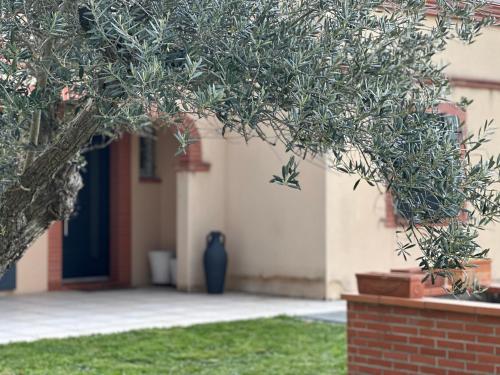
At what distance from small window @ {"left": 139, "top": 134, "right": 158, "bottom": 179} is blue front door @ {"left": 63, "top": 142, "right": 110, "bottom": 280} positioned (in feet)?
2.01

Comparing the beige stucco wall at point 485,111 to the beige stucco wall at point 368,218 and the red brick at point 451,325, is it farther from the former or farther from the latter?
the red brick at point 451,325

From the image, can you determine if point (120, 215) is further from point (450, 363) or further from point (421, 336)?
point (450, 363)

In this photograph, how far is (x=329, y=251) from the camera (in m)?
13.9

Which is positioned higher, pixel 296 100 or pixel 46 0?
pixel 46 0

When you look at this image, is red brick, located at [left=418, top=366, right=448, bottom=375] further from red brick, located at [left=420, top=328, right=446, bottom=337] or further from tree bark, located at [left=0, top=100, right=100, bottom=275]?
tree bark, located at [left=0, top=100, right=100, bottom=275]

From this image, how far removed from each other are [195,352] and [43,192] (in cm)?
472

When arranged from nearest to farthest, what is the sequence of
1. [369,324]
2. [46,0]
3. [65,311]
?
[46,0]
[369,324]
[65,311]

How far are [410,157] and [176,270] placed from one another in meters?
11.5

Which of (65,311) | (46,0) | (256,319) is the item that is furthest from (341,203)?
(46,0)

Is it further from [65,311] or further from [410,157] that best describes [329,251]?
[410,157]

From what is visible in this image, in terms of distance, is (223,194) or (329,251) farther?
(223,194)

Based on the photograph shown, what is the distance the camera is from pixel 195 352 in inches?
380

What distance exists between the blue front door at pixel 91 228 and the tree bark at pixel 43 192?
10.0 meters

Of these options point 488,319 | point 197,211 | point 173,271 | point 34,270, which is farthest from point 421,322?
point 173,271
